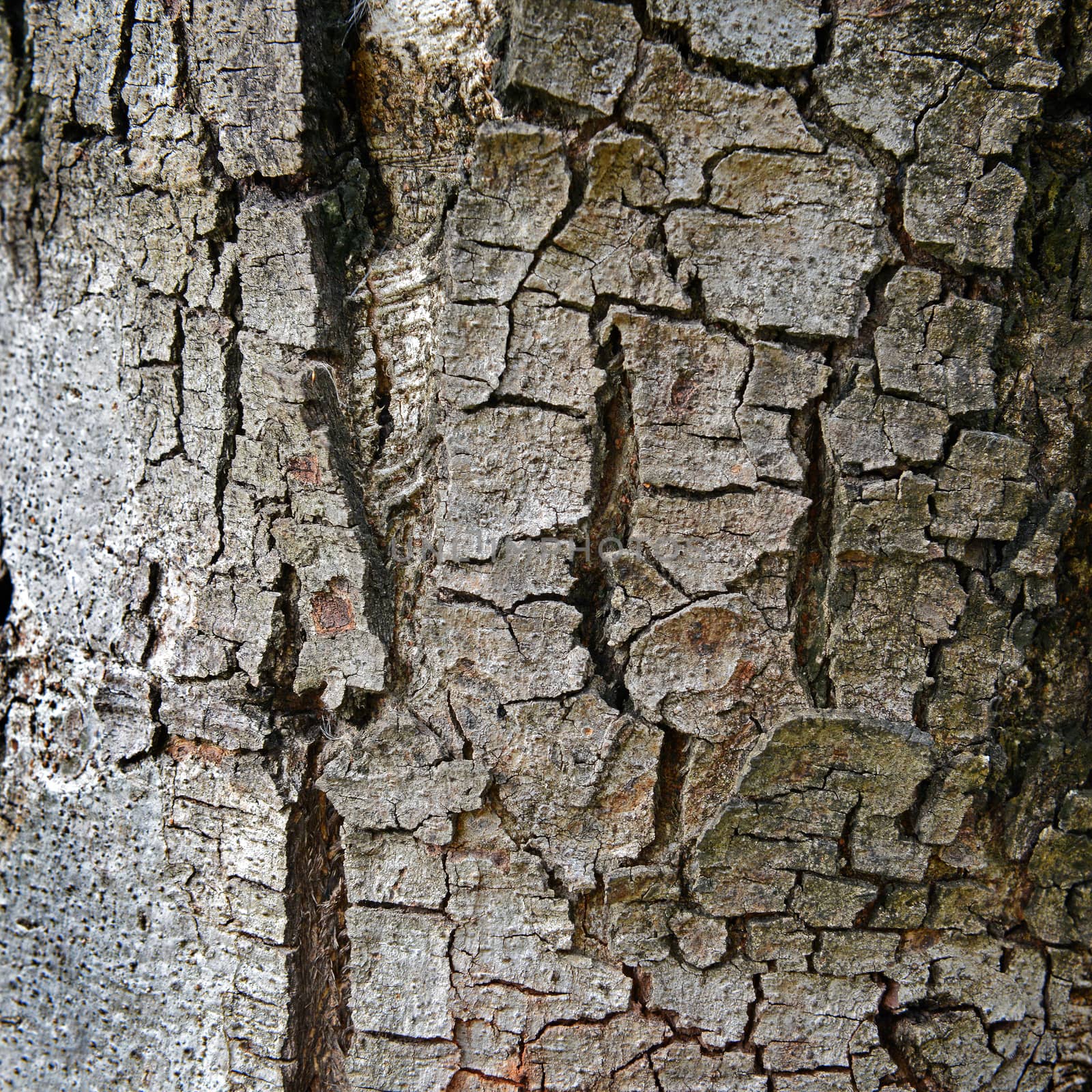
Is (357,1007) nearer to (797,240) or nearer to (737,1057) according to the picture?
(737,1057)

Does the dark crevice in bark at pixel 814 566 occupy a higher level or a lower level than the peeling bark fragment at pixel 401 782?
higher

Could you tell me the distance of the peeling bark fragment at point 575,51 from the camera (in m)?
0.98

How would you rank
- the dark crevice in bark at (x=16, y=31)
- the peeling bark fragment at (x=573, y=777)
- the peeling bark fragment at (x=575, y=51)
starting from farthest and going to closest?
the dark crevice in bark at (x=16, y=31) < the peeling bark fragment at (x=573, y=777) < the peeling bark fragment at (x=575, y=51)

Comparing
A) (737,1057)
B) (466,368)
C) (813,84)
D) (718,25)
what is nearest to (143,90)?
(466,368)

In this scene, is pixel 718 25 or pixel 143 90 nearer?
pixel 718 25

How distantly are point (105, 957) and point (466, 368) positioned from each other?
3.62 ft

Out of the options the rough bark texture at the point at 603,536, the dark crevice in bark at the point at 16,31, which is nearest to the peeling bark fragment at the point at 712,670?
the rough bark texture at the point at 603,536

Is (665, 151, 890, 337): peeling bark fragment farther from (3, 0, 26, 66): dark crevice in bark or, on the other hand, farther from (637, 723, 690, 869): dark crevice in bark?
(3, 0, 26, 66): dark crevice in bark

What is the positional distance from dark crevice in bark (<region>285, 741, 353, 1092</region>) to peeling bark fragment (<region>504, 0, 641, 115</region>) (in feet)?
3.20

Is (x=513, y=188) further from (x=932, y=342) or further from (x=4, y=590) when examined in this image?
(x=4, y=590)

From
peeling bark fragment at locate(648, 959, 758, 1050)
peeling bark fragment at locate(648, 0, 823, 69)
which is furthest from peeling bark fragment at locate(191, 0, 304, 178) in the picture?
peeling bark fragment at locate(648, 959, 758, 1050)

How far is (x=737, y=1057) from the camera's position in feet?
3.65

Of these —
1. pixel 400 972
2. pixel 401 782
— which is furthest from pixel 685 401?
pixel 400 972

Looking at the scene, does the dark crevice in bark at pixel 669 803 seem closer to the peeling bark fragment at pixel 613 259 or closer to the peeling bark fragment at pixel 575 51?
the peeling bark fragment at pixel 613 259
